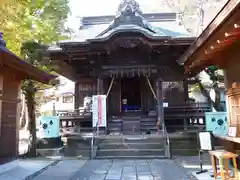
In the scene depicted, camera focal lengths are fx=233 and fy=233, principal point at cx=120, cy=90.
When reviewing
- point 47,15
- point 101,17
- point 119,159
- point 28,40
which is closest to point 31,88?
point 28,40

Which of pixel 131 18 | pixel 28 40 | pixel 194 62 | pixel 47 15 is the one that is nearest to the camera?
pixel 194 62

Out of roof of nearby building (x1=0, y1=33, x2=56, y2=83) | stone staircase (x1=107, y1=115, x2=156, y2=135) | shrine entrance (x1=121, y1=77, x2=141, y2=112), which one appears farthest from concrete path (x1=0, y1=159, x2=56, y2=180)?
shrine entrance (x1=121, y1=77, x2=141, y2=112)

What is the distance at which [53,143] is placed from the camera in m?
9.87

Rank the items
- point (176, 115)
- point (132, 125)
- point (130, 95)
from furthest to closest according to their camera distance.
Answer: point (130, 95), point (176, 115), point (132, 125)

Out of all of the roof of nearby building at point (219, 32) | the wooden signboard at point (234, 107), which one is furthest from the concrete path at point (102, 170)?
the roof of nearby building at point (219, 32)

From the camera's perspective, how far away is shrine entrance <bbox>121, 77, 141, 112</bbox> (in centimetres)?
1434

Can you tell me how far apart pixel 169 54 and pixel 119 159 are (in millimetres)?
5361

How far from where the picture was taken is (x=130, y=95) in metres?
15.6

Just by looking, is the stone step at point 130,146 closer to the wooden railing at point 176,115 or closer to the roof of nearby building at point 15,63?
the wooden railing at point 176,115

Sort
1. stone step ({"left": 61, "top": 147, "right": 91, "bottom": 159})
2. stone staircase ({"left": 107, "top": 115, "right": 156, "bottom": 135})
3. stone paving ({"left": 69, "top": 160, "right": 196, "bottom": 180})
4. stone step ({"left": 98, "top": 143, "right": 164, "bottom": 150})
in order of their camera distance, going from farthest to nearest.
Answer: stone staircase ({"left": 107, "top": 115, "right": 156, "bottom": 135})
stone step ({"left": 61, "top": 147, "right": 91, "bottom": 159})
stone step ({"left": 98, "top": 143, "right": 164, "bottom": 150})
stone paving ({"left": 69, "top": 160, "right": 196, "bottom": 180})

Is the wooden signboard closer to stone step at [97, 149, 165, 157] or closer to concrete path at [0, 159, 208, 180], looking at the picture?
concrete path at [0, 159, 208, 180]

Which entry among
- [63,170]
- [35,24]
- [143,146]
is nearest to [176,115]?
[143,146]

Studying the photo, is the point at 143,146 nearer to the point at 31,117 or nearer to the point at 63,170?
the point at 63,170

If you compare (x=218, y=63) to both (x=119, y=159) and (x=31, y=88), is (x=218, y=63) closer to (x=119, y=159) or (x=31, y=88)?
(x=119, y=159)
